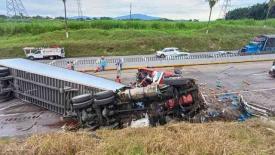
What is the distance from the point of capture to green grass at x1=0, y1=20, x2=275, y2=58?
4477 centimetres

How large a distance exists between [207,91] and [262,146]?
15.1m

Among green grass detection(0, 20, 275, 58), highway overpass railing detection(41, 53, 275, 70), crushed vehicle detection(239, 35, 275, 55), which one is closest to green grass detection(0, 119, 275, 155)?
highway overpass railing detection(41, 53, 275, 70)

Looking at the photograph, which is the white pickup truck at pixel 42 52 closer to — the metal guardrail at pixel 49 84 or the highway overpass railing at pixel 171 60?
the highway overpass railing at pixel 171 60

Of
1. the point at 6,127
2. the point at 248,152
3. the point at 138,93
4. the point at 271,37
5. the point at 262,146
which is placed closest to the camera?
the point at 248,152

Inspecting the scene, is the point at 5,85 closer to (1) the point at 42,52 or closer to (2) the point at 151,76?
(2) the point at 151,76

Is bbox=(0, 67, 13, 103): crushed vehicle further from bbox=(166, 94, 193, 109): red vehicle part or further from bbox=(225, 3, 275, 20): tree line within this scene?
bbox=(225, 3, 275, 20): tree line

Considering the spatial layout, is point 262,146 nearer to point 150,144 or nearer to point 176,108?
point 150,144

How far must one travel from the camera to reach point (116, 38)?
163 feet

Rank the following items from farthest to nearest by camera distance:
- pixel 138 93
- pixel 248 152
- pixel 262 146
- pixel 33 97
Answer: pixel 33 97 → pixel 138 93 → pixel 262 146 → pixel 248 152

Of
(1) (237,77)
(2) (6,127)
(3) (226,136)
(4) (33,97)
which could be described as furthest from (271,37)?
(3) (226,136)

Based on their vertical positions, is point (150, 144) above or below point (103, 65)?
above

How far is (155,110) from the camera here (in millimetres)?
13758

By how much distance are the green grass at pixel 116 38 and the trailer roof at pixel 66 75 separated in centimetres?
2218

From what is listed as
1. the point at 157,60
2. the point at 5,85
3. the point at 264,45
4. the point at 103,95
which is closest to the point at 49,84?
the point at 5,85
